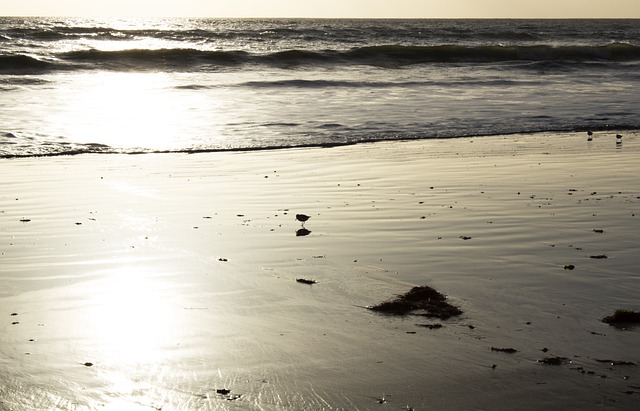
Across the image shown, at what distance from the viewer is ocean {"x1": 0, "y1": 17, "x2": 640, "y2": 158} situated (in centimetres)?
1370

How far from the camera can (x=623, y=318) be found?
15.2 feet

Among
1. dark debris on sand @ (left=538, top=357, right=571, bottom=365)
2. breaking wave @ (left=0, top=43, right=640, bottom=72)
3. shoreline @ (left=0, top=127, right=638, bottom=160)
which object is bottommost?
breaking wave @ (left=0, top=43, right=640, bottom=72)

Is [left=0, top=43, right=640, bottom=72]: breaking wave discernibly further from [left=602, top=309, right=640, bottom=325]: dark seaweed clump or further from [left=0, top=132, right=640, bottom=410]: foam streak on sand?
[left=602, top=309, right=640, bottom=325]: dark seaweed clump

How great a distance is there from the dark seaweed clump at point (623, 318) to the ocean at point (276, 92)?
8234 millimetres

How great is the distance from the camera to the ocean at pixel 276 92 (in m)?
13.7

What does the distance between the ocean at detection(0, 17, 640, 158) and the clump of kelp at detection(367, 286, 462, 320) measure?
7639 mm

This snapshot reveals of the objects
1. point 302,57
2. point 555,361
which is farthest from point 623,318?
point 302,57

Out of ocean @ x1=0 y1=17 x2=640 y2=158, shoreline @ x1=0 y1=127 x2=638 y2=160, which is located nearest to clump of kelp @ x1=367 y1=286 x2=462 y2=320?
shoreline @ x1=0 y1=127 x2=638 y2=160

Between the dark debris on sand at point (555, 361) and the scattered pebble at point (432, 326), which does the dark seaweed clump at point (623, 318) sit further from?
the scattered pebble at point (432, 326)

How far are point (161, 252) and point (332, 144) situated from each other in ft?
21.8

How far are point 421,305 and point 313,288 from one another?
743mm

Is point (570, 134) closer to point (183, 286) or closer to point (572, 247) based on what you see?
point (572, 247)

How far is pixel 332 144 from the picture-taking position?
12.6 metres

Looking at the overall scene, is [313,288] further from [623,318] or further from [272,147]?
[272,147]
